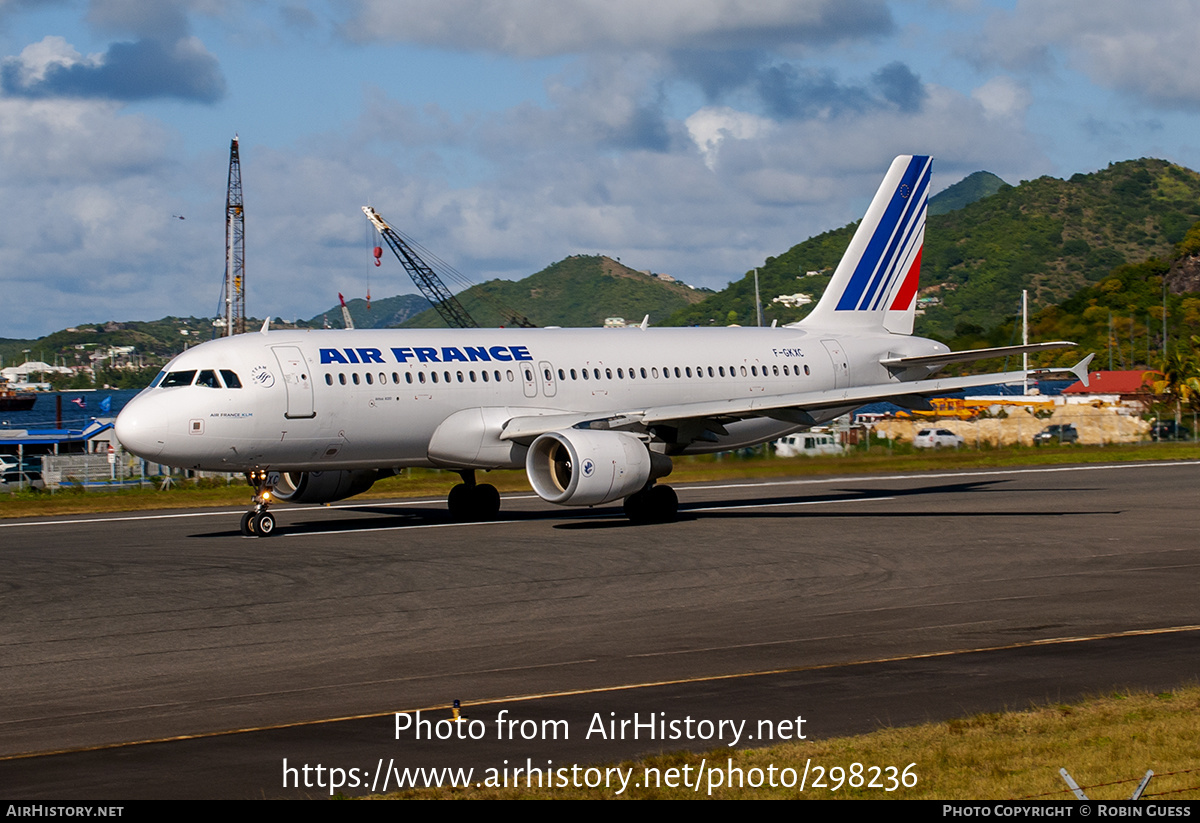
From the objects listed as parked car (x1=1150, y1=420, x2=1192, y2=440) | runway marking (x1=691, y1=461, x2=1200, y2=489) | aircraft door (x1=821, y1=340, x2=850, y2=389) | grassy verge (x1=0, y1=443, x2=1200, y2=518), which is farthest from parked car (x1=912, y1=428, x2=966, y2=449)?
aircraft door (x1=821, y1=340, x2=850, y2=389)

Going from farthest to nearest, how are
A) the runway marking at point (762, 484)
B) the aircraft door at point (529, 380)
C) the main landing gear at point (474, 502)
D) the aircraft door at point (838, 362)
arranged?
the aircraft door at point (838, 362), the runway marking at point (762, 484), the main landing gear at point (474, 502), the aircraft door at point (529, 380)

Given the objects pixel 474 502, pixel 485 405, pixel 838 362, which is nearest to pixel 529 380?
pixel 485 405

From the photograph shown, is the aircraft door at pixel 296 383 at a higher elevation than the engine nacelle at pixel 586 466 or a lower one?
higher

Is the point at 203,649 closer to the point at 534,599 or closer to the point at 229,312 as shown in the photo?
the point at 534,599

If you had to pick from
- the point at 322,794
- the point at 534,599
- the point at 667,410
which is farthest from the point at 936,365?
the point at 322,794

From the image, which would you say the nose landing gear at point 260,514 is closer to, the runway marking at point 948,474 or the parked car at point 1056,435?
the runway marking at point 948,474

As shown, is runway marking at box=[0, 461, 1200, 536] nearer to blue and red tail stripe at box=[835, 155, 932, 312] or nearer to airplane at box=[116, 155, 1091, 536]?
airplane at box=[116, 155, 1091, 536]

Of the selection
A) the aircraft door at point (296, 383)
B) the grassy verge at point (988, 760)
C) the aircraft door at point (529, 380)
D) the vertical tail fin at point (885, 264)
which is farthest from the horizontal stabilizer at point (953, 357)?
the grassy verge at point (988, 760)

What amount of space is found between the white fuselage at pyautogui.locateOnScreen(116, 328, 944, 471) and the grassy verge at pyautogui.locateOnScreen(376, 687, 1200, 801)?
19526 mm

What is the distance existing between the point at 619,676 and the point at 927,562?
11.1 m

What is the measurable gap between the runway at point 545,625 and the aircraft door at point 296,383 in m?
2.72

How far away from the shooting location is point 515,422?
31.5 m

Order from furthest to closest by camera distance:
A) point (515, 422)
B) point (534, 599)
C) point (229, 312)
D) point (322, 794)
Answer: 1. point (229, 312)
2. point (515, 422)
3. point (534, 599)
4. point (322, 794)

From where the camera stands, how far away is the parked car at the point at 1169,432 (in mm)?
68963
